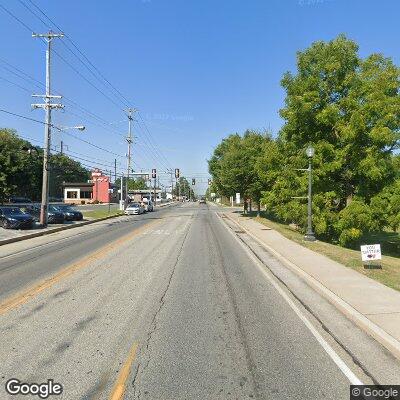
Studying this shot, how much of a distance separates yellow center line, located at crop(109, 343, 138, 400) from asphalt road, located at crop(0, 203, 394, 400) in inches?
0.5

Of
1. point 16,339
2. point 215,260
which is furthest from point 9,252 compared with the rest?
point 16,339

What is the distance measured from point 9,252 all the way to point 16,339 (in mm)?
12174

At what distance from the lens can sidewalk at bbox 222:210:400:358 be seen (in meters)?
6.67

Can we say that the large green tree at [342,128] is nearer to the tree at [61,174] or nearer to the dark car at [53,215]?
the dark car at [53,215]

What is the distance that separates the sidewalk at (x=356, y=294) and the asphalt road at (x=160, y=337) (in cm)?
97

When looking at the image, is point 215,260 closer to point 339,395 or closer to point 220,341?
point 220,341

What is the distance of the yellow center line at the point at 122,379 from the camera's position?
4609mm

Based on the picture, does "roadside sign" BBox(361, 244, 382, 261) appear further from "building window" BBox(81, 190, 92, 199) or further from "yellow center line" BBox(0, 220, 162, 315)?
"building window" BBox(81, 190, 92, 199)

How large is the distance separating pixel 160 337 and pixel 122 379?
1508 millimetres

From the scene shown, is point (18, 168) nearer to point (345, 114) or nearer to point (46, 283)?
point (345, 114)

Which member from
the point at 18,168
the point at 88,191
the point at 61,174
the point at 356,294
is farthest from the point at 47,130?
the point at 61,174

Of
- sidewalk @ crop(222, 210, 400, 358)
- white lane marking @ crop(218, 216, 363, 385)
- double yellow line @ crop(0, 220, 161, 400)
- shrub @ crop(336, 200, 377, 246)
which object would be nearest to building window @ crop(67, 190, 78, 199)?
double yellow line @ crop(0, 220, 161, 400)

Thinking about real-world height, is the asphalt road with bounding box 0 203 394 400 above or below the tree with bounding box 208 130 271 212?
below

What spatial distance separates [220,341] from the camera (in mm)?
6309
